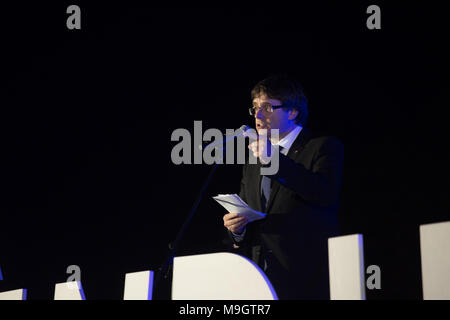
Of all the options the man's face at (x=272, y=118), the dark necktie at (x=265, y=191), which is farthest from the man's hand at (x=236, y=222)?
the man's face at (x=272, y=118)

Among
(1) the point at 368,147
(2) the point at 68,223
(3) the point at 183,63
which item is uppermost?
(3) the point at 183,63

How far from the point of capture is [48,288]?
11.6 feet

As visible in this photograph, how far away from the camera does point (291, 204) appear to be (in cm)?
186

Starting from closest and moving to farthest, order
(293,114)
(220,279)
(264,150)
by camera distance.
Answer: (220,279)
(264,150)
(293,114)

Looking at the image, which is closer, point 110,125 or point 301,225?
point 301,225

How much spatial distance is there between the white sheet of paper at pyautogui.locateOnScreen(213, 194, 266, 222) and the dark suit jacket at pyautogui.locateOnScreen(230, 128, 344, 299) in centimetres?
6

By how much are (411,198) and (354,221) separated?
36cm

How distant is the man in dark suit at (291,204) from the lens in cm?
175

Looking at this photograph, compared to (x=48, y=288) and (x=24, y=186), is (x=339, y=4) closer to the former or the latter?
(x=24, y=186)

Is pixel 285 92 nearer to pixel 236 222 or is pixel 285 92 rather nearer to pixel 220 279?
pixel 236 222

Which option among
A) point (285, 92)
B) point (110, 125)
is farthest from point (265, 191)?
point (110, 125)

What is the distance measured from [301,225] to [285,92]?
1.92 feet

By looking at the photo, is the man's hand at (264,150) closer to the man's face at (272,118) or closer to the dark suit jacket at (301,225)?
the dark suit jacket at (301,225)

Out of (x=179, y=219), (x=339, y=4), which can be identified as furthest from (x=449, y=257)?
(x=179, y=219)
